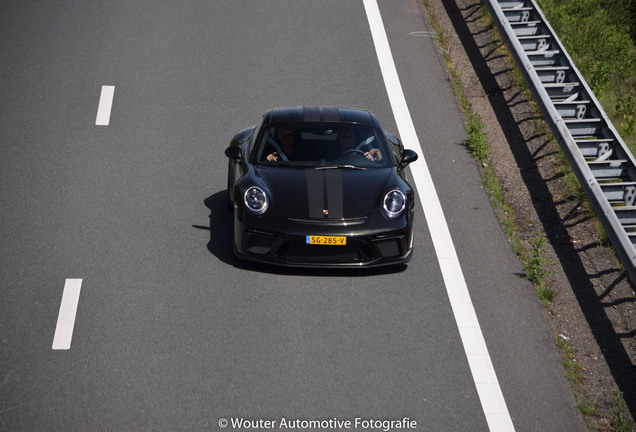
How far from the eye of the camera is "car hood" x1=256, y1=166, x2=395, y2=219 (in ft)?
27.3

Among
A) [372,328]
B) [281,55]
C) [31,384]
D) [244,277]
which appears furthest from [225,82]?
[31,384]

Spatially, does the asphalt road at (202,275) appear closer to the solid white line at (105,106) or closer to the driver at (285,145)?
the solid white line at (105,106)

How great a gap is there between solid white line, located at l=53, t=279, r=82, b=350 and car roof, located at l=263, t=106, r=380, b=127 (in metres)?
2.89

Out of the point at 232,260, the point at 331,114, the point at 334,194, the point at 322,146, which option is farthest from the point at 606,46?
the point at 232,260

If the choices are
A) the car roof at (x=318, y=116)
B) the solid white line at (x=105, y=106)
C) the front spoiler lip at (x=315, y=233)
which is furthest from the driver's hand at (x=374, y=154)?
the solid white line at (x=105, y=106)

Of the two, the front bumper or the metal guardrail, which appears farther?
the metal guardrail

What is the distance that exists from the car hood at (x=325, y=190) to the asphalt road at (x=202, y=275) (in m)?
0.72

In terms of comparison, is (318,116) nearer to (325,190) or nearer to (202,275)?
(325,190)

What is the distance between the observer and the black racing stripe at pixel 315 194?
830cm

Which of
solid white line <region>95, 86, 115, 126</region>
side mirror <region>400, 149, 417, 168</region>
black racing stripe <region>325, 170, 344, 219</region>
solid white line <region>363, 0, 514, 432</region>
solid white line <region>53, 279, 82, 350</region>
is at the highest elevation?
side mirror <region>400, 149, 417, 168</region>

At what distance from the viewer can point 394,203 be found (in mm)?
8547

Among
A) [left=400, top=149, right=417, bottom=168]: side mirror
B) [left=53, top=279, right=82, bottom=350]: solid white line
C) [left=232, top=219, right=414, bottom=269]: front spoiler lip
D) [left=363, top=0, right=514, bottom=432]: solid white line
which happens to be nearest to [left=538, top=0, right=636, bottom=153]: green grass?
[left=363, top=0, right=514, bottom=432]: solid white line

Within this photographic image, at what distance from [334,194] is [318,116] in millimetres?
1449

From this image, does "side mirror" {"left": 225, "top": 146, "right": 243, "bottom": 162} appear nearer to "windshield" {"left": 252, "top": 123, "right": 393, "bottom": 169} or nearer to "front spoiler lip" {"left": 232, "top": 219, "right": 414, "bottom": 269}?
"windshield" {"left": 252, "top": 123, "right": 393, "bottom": 169}
